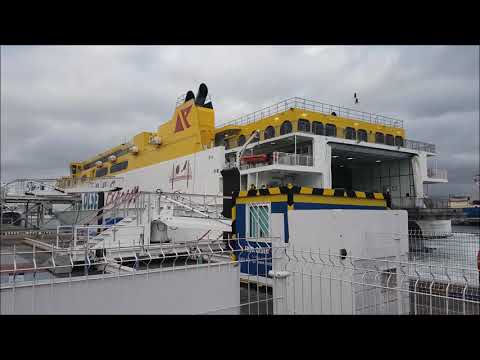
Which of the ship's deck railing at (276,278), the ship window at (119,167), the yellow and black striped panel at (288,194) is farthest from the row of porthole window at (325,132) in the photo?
the ship window at (119,167)

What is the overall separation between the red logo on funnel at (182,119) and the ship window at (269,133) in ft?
18.9

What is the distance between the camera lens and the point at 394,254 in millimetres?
10070

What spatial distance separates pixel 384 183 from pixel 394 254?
47.8ft

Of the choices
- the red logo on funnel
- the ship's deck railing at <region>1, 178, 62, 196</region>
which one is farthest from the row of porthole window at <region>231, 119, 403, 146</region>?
the ship's deck railing at <region>1, 178, 62, 196</region>

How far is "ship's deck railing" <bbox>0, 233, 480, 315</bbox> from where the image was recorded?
4438 mm

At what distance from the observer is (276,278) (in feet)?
21.7

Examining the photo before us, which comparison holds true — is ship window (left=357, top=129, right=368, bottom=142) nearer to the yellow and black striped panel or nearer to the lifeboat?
the lifeboat

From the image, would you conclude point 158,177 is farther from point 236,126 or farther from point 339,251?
point 339,251

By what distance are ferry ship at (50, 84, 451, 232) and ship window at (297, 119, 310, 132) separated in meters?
0.06

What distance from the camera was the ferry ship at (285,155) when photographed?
711 inches

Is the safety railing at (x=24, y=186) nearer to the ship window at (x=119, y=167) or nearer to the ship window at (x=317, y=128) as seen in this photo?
the ship window at (x=119, y=167)

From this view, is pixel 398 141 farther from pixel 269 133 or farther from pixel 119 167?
pixel 119 167
